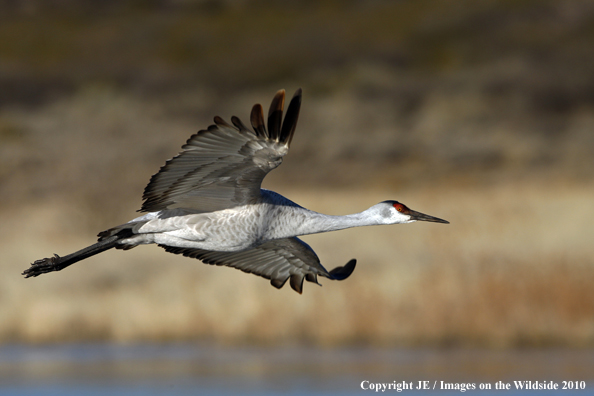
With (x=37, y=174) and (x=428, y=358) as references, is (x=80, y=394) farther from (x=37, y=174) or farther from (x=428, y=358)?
(x=37, y=174)

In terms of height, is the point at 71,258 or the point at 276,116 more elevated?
the point at 276,116

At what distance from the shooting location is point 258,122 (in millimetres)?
8234

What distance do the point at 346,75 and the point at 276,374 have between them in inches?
1865

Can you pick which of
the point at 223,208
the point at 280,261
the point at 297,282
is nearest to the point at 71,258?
the point at 223,208

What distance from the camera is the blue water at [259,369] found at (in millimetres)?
15344

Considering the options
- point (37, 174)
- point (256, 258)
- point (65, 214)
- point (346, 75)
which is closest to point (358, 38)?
point (346, 75)

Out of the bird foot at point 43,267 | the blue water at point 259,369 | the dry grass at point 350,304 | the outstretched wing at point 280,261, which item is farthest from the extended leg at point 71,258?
the dry grass at point 350,304

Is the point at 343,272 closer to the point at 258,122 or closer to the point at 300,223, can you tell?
the point at 300,223

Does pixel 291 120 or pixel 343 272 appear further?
pixel 343 272

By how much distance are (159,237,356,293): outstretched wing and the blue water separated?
4.49m

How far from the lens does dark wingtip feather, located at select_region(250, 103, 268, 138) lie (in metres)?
8.12

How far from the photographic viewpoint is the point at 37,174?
44.9 meters

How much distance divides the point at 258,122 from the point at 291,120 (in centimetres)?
28

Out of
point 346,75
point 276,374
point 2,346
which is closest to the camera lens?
point 276,374
